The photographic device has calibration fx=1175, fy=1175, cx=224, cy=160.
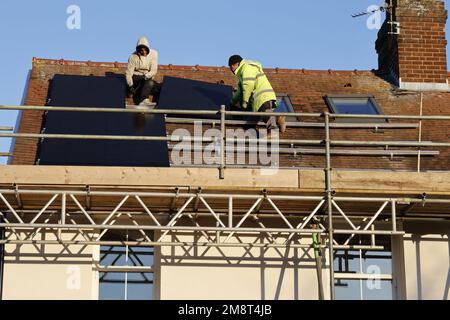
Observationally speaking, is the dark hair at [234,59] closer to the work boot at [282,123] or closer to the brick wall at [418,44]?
the work boot at [282,123]

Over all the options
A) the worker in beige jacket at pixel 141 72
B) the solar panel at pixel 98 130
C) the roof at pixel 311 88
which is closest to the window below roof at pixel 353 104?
the roof at pixel 311 88

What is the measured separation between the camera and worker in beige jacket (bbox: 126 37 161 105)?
713 inches

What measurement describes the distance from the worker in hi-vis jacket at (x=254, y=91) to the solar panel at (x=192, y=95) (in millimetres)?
552

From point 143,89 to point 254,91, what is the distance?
202 cm

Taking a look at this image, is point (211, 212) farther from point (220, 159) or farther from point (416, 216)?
point (416, 216)

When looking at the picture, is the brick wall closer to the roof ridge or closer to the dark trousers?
the roof ridge

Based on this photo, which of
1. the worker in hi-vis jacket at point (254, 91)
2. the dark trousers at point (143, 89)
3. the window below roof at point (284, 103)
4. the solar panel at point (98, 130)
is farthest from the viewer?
the window below roof at point (284, 103)

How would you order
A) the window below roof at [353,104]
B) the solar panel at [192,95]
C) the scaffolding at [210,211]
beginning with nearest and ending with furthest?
1. the scaffolding at [210,211]
2. the solar panel at [192,95]
3. the window below roof at [353,104]

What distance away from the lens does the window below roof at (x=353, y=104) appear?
755 inches

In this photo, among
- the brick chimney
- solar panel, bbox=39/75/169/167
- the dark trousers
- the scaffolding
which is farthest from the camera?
the brick chimney

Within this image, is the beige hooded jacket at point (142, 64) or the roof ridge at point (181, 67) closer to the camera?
the beige hooded jacket at point (142, 64)

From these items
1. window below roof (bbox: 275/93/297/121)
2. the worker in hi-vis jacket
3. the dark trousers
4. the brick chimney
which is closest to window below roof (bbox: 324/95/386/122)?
window below roof (bbox: 275/93/297/121)
